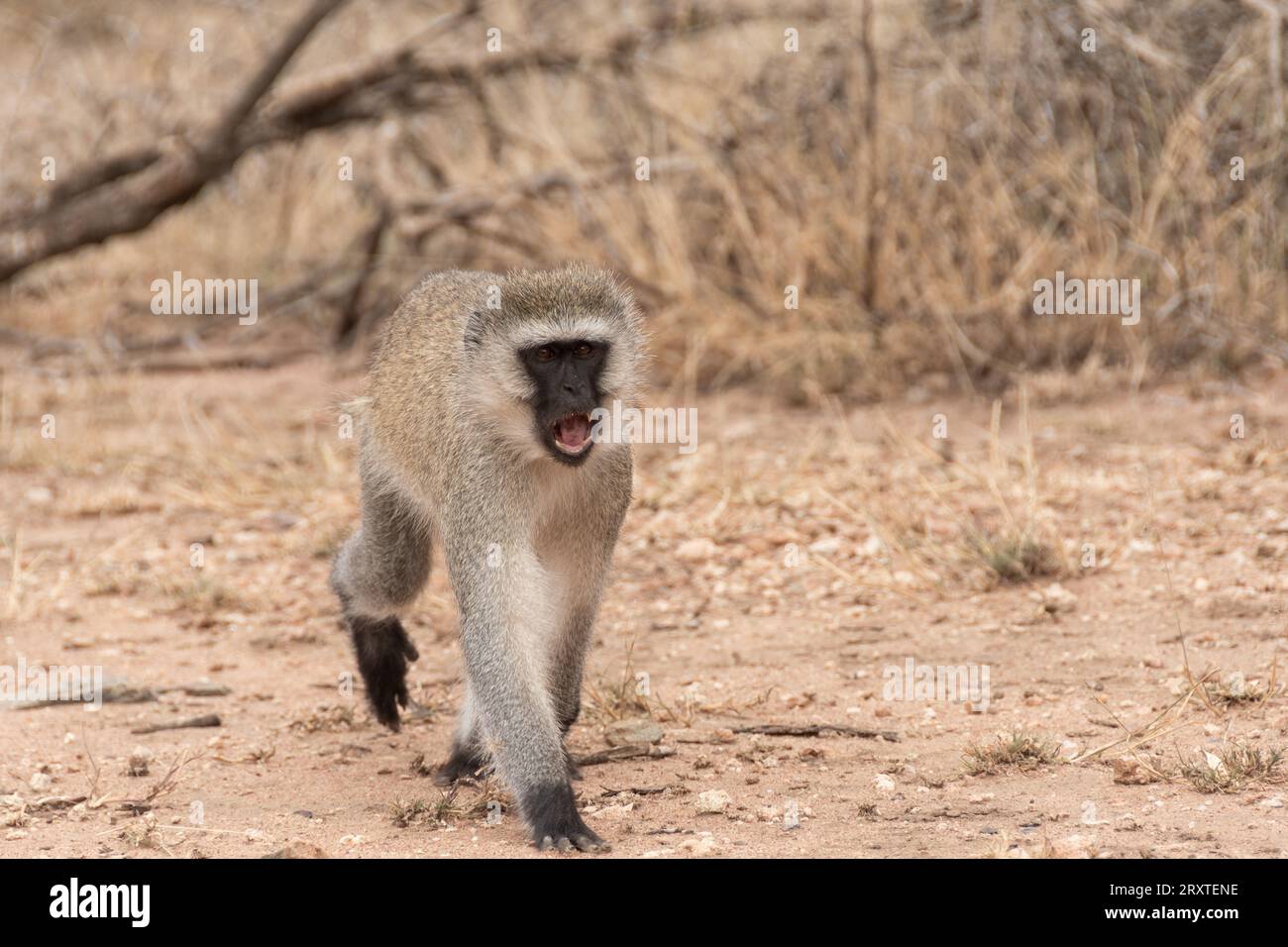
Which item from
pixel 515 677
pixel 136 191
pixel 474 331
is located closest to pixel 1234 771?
pixel 515 677

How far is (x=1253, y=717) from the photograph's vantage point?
4.34 metres

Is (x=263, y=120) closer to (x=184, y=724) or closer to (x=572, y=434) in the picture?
(x=184, y=724)

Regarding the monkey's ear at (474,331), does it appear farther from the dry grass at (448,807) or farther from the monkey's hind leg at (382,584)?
the dry grass at (448,807)

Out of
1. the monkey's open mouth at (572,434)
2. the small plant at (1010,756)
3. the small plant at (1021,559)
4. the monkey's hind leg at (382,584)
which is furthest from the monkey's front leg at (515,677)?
the small plant at (1021,559)

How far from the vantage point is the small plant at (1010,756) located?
4.15 meters

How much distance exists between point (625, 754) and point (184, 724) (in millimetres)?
1469

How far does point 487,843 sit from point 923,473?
3.49 m

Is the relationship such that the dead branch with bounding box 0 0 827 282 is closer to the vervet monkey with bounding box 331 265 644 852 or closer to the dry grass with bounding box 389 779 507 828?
the vervet monkey with bounding box 331 265 644 852

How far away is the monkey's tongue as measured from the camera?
4117 mm

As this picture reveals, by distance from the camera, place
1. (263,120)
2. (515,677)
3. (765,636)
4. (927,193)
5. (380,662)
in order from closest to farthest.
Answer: (515,677) → (380,662) → (765,636) → (927,193) → (263,120)

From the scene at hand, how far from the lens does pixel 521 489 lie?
421cm

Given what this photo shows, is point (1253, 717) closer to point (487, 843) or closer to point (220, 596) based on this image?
point (487, 843)

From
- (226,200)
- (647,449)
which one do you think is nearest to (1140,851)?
(647,449)

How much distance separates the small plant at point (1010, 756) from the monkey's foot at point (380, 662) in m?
1.84
